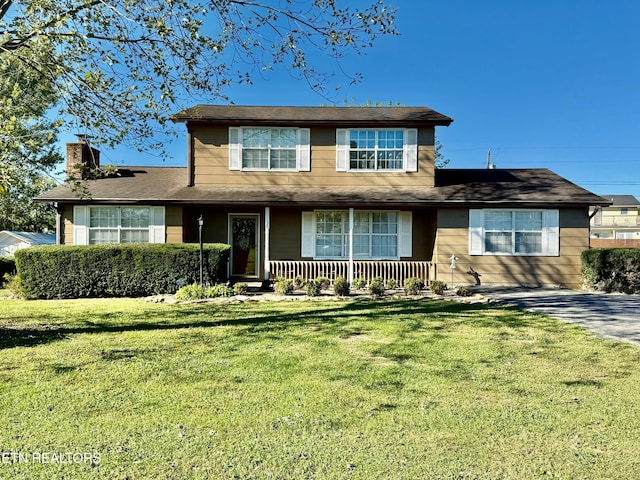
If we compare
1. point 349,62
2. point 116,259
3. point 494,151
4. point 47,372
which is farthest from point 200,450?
point 494,151

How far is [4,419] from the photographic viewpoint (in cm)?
349

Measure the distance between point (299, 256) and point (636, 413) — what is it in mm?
11173

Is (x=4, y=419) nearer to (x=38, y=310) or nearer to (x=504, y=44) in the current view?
(x=38, y=310)

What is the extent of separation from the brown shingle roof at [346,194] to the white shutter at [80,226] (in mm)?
541

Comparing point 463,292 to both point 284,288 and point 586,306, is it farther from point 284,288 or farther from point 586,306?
point 284,288

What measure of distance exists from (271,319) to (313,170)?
23.8ft

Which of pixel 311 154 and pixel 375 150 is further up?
pixel 375 150

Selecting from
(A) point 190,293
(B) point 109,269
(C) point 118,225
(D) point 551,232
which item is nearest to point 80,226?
(C) point 118,225

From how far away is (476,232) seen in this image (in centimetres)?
1323

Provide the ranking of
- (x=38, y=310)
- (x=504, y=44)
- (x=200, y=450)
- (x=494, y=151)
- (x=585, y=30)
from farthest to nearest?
(x=494, y=151), (x=504, y=44), (x=585, y=30), (x=38, y=310), (x=200, y=450)

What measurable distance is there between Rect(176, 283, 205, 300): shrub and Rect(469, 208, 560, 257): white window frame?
8.37 meters

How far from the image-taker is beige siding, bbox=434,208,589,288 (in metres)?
13.1

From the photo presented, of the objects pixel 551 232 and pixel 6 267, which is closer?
pixel 551 232

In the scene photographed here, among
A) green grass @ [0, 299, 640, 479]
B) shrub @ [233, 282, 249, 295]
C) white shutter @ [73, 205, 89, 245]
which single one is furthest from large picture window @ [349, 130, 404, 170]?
white shutter @ [73, 205, 89, 245]
